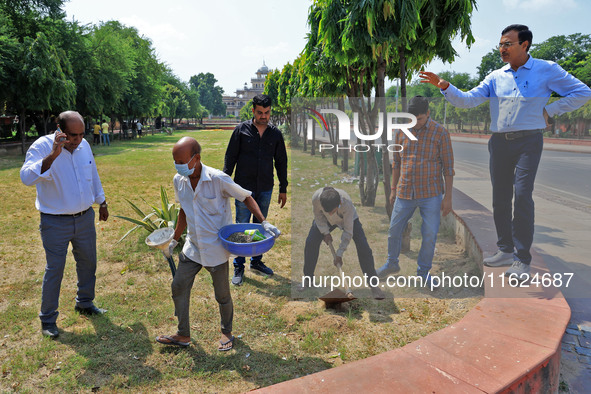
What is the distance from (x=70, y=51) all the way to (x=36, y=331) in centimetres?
2438

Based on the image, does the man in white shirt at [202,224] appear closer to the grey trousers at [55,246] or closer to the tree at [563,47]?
the grey trousers at [55,246]

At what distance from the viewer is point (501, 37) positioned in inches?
124

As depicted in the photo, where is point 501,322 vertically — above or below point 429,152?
below

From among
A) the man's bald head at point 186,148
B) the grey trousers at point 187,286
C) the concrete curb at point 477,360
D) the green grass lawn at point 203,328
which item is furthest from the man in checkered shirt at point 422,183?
the man's bald head at point 186,148

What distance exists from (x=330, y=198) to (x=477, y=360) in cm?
162

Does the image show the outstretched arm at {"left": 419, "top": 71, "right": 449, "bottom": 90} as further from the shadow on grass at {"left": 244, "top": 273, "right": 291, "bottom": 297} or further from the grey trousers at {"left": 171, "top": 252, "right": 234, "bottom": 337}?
A: the shadow on grass at {"left": 244, "top": 273, "right": 291, "bottom": 297}

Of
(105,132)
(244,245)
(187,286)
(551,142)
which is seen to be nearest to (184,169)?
(244,245)

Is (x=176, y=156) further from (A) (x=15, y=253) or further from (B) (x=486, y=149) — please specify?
(A) (x=15, y=253)

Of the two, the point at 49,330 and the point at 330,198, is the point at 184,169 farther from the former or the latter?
the point at 49,330

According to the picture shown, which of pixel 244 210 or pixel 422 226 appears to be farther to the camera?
pixel 244 210

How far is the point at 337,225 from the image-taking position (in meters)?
3.62

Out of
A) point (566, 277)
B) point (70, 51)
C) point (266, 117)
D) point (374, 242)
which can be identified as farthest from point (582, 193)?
point (70, 51)

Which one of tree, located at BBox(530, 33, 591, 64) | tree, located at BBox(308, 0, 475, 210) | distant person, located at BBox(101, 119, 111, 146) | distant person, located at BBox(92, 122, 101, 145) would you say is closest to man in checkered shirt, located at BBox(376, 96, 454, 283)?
tree, located at BBox(308, 0, 475, 210)

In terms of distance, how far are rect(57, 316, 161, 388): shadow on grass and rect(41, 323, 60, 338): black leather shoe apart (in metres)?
0.05
